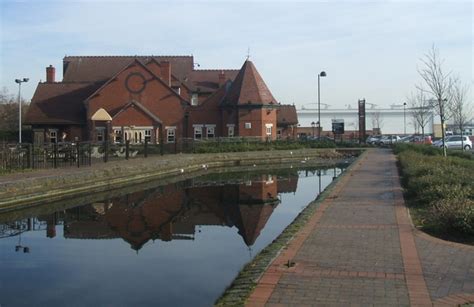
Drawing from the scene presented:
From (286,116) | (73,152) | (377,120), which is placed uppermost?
(377,120)

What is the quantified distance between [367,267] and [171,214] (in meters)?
8.57

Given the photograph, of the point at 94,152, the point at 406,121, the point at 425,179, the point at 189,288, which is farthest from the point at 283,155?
the point at 406,121

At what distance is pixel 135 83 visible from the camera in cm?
5475

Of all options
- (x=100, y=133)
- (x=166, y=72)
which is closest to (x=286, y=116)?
(x=166, y=72)

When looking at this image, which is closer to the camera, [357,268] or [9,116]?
[357,268]

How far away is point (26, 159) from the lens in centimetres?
2298

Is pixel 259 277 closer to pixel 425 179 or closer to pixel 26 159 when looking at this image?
pixel 425 179

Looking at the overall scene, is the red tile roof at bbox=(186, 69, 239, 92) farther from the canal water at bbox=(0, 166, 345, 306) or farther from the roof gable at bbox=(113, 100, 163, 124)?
the canal water at bbox=(0, 166, 345, 306)

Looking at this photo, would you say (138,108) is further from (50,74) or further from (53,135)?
(50,74)

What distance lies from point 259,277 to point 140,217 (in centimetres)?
823

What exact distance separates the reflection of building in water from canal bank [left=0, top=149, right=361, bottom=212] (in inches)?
78.0

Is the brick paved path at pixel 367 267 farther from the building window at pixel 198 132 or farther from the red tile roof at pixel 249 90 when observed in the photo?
the building window at pixel 198 132

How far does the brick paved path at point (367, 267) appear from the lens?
6043 mm

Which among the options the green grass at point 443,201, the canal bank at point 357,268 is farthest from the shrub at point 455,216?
the canal bank at point 357,268
